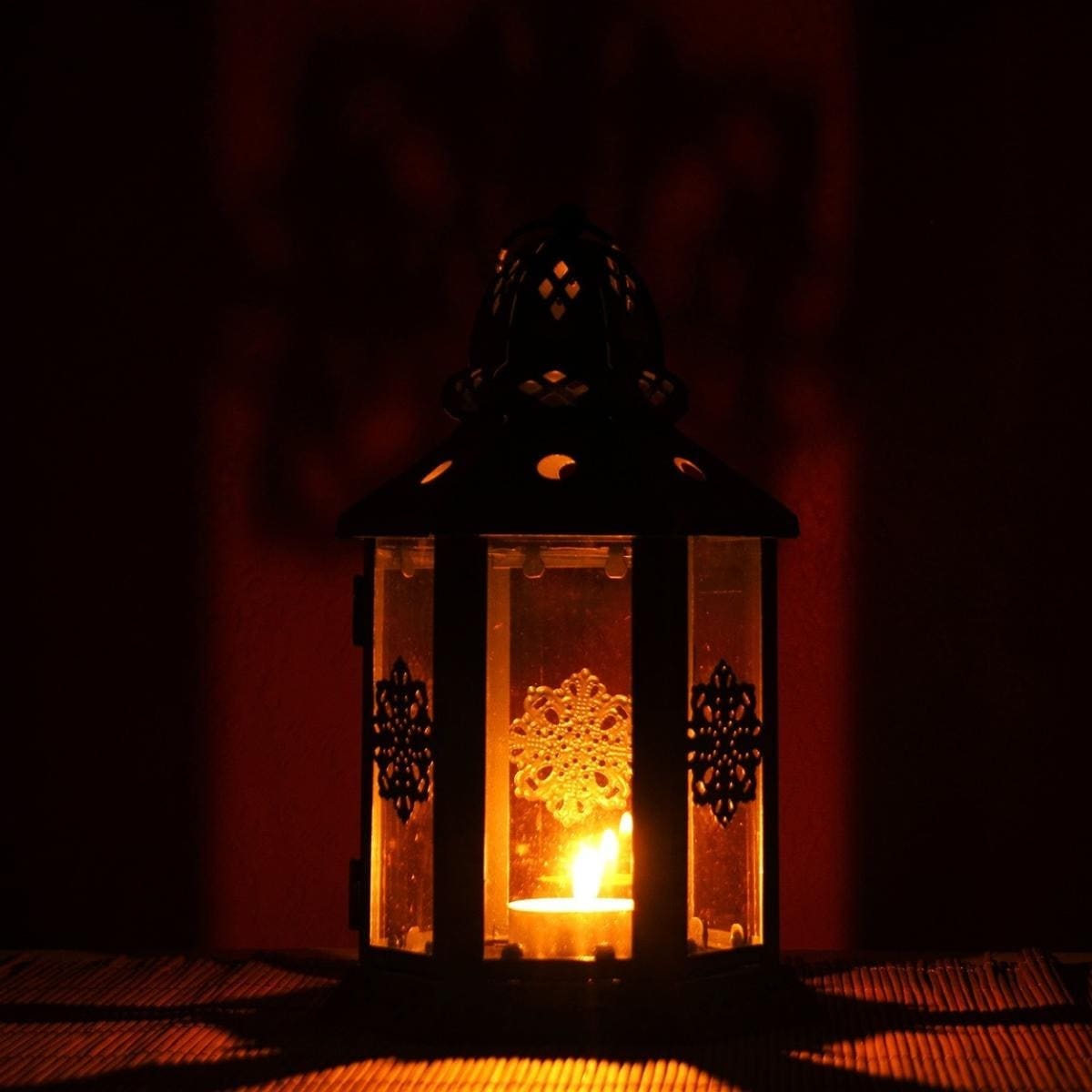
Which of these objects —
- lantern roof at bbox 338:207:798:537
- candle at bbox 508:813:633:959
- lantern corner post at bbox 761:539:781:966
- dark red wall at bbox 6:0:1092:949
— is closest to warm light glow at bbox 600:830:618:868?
candle at bbox 508:813:633:959

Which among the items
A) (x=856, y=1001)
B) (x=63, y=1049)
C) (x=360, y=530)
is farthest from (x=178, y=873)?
(x=856, y=1001)

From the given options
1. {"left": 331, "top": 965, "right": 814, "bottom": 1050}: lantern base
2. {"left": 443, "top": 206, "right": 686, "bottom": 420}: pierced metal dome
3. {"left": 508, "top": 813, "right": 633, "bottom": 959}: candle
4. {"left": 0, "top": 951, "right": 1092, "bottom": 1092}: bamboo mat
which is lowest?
{"left": 0, "top": 951, "right": 1092, "bottom": 1092}: bamboo mat

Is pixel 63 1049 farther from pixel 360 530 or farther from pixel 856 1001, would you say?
pixel 856 1001

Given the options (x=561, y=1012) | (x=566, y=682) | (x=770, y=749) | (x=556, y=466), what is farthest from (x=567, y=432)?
(x=561, y=1012)

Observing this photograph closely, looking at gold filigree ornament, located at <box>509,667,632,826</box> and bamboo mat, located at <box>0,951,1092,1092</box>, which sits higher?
gold filigree ornament, located at <box>509,667,632,826</box>

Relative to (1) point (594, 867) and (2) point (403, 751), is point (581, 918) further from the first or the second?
(2) point (403, 751)

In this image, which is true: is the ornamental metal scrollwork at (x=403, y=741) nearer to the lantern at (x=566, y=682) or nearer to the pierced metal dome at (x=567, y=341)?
the lantern at (x=566, y=682)

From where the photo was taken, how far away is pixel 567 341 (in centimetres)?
128

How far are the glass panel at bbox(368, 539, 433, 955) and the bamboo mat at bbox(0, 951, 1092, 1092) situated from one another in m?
0.09

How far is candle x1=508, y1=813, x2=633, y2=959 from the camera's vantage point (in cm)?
124

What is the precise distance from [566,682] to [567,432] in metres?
0.18

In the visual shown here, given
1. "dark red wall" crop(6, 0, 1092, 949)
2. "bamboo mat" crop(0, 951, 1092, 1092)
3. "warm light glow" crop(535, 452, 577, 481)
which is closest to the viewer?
"bamboo mat" crop(0, 951, 1092, 1092)

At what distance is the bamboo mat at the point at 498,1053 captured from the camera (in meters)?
1.12

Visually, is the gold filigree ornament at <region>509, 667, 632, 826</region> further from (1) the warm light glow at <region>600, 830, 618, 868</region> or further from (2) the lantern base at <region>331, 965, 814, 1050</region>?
(2) the lantern base at <region>331, 965, 814, 1050</region>
